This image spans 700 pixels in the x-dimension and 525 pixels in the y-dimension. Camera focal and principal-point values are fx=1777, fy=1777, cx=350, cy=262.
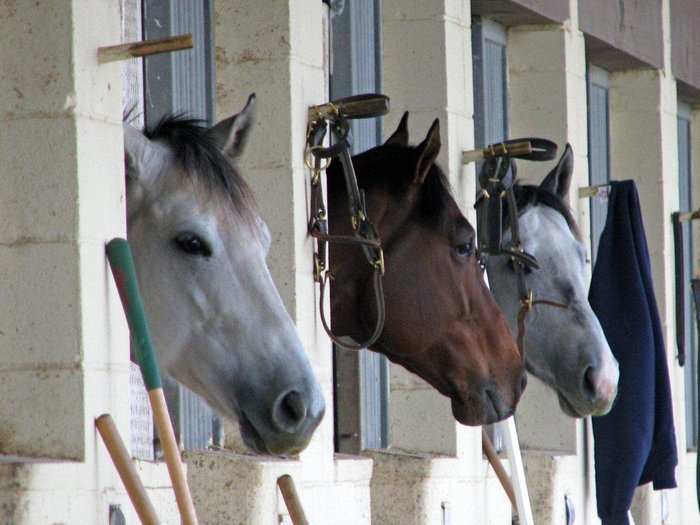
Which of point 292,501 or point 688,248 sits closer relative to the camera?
point 292,501

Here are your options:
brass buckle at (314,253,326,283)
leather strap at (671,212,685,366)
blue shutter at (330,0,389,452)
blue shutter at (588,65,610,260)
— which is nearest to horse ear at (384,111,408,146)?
brass buckle at (314,253,326,283)

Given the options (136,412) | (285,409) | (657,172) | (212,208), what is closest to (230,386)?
(285,409)

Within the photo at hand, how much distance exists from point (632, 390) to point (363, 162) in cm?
217

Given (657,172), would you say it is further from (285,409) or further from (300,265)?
(285,409)

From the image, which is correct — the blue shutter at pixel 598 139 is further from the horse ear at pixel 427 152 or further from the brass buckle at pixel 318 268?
the brass buckle at pixel 318 268

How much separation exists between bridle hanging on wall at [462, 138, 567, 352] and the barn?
0.56 feet

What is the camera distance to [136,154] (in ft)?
13.9

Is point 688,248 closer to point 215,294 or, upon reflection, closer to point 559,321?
point 559,321

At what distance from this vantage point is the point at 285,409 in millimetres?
3996

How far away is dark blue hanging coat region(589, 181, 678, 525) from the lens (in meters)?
7.14

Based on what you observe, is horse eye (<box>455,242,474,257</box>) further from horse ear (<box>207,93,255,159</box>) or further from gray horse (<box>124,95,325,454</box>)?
gray horse (<box>124,95,325,454</box>)

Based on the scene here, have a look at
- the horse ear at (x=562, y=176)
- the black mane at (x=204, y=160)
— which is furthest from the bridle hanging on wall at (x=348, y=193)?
the horse ear at (x=562, y=176)

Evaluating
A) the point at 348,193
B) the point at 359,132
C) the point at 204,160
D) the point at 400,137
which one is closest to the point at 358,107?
the point at 348,193

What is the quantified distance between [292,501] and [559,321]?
2033 millimetres
